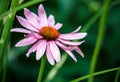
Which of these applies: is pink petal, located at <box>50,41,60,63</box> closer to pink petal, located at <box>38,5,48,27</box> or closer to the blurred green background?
pink petal, located at <box>38,5,48,27</box>

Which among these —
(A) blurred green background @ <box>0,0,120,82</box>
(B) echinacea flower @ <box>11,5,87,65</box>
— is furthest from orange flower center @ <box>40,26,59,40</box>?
(A) blurred green background @ <box>0,0,120,82</box>

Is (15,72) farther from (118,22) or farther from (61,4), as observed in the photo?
(118,22)

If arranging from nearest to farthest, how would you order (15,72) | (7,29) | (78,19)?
(7,29) → (15,72) → (78,19)

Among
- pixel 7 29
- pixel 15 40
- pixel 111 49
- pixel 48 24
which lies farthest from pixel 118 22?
pixel 7 29

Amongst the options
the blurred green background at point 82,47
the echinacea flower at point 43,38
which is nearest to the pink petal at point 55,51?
the echinacea flower at point 43,38

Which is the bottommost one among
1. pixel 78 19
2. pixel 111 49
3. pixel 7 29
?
pixel 111 49

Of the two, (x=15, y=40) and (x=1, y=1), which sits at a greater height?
(x=1, y=1)

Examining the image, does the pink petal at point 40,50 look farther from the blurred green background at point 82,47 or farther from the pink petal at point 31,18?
the blurred green background at point 82,47
